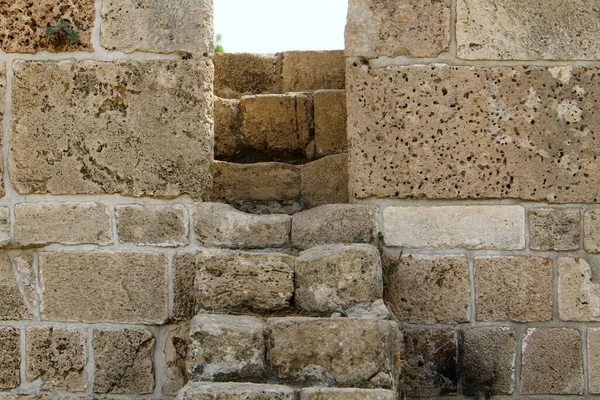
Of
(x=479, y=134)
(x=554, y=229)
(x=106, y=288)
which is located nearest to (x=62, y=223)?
(x=106, y=288)

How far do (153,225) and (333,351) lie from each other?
4.33 feet

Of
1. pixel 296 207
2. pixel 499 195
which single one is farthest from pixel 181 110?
pixel 499 195

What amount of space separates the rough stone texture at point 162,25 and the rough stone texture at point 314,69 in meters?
1.38

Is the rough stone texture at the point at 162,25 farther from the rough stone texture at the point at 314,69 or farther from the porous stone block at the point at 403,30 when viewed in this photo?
the rough stone texture at the point at 314,69

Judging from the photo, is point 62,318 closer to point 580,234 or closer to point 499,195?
point 499,195

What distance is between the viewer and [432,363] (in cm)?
476

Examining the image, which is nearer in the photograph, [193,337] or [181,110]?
[193,337]

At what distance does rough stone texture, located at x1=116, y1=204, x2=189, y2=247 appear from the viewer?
15.8 ft

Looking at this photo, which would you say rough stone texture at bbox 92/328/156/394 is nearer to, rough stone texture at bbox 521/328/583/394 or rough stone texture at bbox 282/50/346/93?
rough stone texture at bbox 521/328/583/394

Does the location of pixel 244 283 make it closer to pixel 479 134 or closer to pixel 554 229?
pixel 479 134

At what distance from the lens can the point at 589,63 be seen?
15.9 ft

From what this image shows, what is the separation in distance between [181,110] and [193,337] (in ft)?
4.45

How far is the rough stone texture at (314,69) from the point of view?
19.9ft

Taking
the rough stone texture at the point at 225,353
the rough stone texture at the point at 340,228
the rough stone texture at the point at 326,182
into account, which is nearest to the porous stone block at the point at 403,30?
the rough stone texture at the point at 326,182
